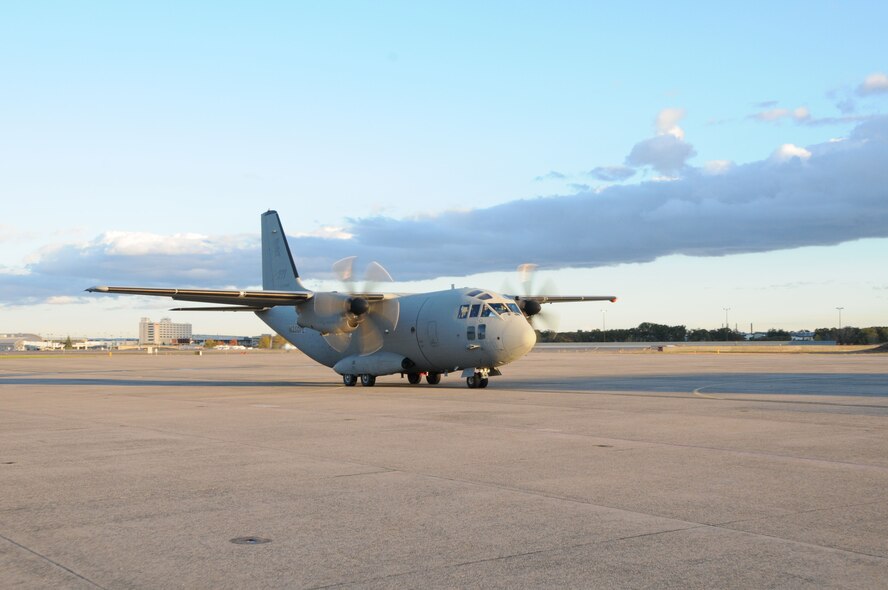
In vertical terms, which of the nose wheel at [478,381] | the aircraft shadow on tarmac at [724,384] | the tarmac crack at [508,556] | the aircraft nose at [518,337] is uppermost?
the aircraft nose at [518,337]

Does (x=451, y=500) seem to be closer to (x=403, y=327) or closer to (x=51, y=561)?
(x=51, y=561)

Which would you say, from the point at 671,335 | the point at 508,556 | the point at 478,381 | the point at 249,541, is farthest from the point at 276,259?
the point at 671,335

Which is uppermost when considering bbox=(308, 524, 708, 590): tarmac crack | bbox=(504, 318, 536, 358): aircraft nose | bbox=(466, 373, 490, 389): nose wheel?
bbox=(504, 318, 536, 358): aircraft nose

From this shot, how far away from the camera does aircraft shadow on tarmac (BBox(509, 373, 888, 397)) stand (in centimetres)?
→ 2823

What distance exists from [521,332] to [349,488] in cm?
2131

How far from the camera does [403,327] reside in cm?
3456

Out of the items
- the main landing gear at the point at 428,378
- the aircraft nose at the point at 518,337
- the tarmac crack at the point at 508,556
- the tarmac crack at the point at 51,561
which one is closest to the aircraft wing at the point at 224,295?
the main landing gear at the point at 428,378

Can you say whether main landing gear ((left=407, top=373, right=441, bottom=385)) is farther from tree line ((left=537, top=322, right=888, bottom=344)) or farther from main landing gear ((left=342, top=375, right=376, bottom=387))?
tree line ((left=537, top=322, right=888, bottom=344))

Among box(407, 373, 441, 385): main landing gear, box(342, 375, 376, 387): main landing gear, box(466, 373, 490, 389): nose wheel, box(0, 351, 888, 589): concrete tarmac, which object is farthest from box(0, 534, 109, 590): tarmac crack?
box(407, 373, 441, 385): main landing gear

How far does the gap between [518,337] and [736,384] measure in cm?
864

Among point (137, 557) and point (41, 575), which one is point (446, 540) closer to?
point (137, 557)

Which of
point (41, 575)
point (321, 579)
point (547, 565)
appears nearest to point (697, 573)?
point (547, 565)

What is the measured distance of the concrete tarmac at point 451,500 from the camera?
6.84 metres

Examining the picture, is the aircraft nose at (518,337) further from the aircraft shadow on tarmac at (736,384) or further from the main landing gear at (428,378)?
the main landing gear at (428,378)
